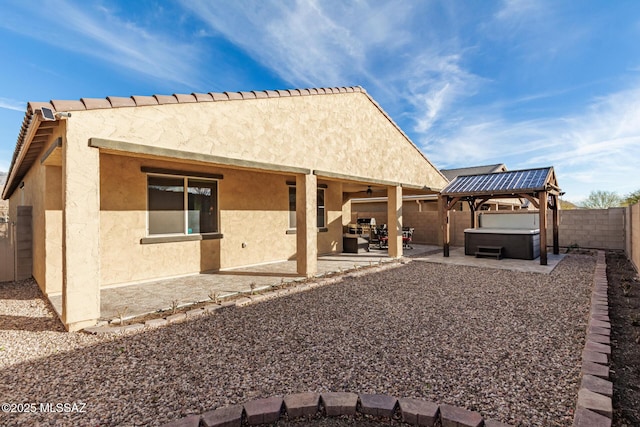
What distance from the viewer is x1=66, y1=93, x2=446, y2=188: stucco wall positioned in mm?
4789

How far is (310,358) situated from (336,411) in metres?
0.99

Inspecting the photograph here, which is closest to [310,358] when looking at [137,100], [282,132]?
[137,100]

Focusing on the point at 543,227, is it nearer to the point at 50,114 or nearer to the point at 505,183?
the point at 505,183

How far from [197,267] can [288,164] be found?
3749 mm

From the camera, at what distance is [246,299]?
5.63 metres

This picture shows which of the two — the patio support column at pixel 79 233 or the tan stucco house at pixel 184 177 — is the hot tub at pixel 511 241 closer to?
the tan stucco house at pixel 184 177

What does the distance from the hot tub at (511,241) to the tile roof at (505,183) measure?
5.11 feet

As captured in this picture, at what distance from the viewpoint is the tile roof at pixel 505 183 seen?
9.98m

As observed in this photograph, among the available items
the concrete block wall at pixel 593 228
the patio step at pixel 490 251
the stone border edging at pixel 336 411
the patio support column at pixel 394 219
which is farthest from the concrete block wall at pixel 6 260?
the concrete block wall at pixel 593 228

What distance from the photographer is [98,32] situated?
852 centimetres

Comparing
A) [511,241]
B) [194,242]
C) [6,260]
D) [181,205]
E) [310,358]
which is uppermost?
[181,205]

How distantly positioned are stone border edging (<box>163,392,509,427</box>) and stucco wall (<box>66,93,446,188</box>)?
4.24 m

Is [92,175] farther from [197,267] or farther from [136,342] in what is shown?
[197,267]

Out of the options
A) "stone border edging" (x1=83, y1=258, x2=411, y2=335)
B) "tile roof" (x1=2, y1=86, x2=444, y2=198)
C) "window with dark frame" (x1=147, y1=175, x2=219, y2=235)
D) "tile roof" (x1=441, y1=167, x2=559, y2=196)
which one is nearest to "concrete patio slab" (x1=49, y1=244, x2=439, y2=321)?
"stone border edging" (x1=83, y1=258, x2=411, y2=335)
